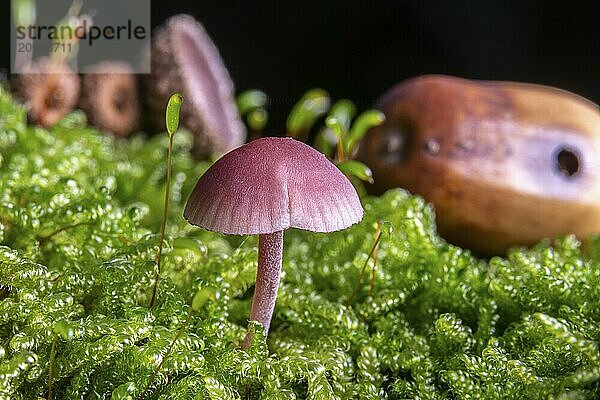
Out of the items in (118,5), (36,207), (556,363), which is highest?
(118,5)

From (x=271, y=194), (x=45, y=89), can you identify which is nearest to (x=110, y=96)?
(x=45, y=89)

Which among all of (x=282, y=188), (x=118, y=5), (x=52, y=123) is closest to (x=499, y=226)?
(x=282, y=188)

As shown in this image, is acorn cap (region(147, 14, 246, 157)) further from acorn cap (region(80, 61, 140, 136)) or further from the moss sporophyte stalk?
the moss sporophyte stalk

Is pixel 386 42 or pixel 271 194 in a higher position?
pixel 386 42

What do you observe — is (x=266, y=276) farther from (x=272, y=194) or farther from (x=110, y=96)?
(x=110, y=96)

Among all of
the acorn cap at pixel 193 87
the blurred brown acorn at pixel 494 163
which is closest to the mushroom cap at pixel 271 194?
the blurred brown acorn at pixel 494 163

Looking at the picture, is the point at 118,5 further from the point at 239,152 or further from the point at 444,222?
the point at 239,152
